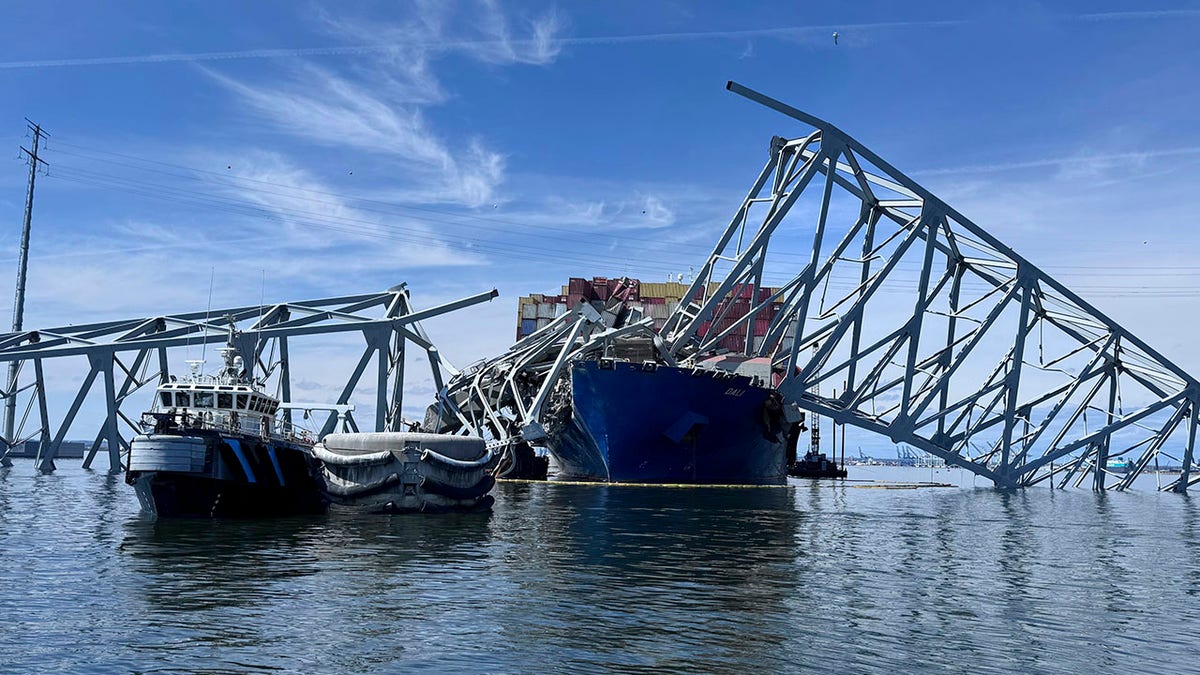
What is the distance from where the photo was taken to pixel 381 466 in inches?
1613

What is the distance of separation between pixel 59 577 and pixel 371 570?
282 inches

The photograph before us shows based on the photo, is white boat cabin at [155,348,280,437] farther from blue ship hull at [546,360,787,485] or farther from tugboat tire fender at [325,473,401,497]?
blue ship hull at [546,360,787,485]

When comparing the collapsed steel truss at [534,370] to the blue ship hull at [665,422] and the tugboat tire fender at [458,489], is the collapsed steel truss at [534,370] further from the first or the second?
the tugboat tire fender at [458,489]

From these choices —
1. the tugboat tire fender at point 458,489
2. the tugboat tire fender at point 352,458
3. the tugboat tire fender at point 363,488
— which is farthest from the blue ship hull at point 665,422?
the tugboat tire fender at point 352,458

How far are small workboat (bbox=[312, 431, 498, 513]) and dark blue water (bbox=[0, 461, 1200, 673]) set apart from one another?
1071 mm

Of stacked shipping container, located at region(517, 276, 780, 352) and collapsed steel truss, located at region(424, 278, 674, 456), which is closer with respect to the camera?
collapsed steel truss, located at region(424, 278, 674, 456)

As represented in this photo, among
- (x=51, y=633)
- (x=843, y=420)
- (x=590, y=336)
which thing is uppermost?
(x=590, y=336)

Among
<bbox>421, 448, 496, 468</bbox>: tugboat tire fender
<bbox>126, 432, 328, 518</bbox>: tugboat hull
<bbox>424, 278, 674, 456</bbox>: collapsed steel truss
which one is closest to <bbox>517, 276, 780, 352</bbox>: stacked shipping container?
<bbox>424, 278, 674, 456</bbox>: collapsed steel truss

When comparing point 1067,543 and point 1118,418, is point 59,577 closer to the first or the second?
point 1067,543

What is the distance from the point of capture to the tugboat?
34438 millimetres

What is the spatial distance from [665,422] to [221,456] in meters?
35.5

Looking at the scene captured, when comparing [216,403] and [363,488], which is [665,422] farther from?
[216,403]

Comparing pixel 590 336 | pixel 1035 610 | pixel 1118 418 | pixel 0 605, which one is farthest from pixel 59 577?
pixel 1118 418

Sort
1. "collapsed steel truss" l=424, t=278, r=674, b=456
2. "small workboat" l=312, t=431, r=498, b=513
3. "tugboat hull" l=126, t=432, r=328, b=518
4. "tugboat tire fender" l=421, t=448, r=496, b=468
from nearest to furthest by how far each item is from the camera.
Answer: "tugboat hull" l=126, t=432, r=328, b=518 → "small workboat" l=312, t=431, r=498, b=513 → "tugboat tire fender" l=421, t=448, r=496, b=468 → "collapsed steel truss" l=424, t=278, r=674, b=456
